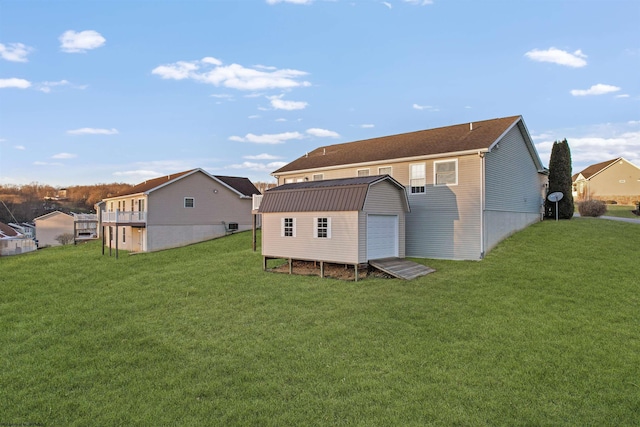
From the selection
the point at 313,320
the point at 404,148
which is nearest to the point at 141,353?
the point at 313,320

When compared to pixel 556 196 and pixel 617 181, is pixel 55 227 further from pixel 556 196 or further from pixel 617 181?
pixel 617 181

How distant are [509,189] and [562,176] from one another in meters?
6.74

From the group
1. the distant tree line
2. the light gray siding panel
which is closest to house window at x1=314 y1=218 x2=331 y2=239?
the light gray siding panel

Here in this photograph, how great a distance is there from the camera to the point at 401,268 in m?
14.0

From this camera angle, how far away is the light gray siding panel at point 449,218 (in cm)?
1584

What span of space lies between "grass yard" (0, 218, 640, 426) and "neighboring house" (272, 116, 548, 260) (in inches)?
90.0

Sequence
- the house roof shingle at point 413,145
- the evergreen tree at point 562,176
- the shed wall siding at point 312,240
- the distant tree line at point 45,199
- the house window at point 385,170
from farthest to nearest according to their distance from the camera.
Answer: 1. the distant tree line at point 45,199
2. the evergreen tree at point 562,176
3. the house window at point 385,170
4. the house roof shingle at point 413,145
5. the shed wall siding at point 312,240

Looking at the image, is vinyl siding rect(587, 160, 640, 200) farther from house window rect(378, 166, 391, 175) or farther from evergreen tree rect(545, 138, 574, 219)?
house window rect(378, 166, 391, 175)

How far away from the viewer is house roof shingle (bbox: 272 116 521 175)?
16.7 metres

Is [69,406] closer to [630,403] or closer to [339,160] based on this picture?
[630,403]

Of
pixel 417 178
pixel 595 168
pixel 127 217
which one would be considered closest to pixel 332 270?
pixel 417 178

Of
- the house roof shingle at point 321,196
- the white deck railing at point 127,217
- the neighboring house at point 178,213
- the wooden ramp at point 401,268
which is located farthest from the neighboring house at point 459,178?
the white deck railing at point 127,217

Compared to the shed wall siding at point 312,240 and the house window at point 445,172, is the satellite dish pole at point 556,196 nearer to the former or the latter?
the house window at point 445,172

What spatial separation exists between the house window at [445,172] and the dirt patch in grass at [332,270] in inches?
215
